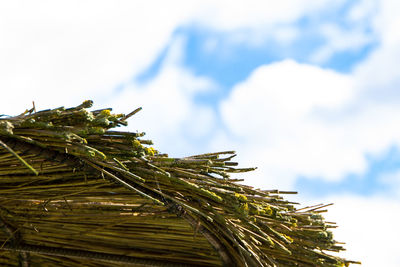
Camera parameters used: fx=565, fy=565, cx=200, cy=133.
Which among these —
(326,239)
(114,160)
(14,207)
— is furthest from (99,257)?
(326,239)

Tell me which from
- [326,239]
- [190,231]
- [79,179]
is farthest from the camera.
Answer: [326,239]

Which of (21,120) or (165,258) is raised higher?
(21,120)

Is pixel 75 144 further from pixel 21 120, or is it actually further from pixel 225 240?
pixel 225 240

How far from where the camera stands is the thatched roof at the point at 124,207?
197 centimetres

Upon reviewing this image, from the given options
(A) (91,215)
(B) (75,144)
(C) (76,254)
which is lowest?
(C) (76,254)

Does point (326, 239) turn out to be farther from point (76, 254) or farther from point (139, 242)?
point (76, 254)

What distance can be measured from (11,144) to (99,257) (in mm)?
727

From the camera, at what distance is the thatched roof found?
1970 millimetres

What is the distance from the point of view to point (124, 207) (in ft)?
7.34

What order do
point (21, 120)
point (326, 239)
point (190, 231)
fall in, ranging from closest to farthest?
point (21, 120), point (190, 231), point (326, 239)

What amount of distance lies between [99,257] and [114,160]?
0.63 meters

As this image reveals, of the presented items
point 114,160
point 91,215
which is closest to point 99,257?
point 91,215

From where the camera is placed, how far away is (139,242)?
2.40m

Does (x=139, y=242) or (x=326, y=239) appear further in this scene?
(x=326, y=239)
